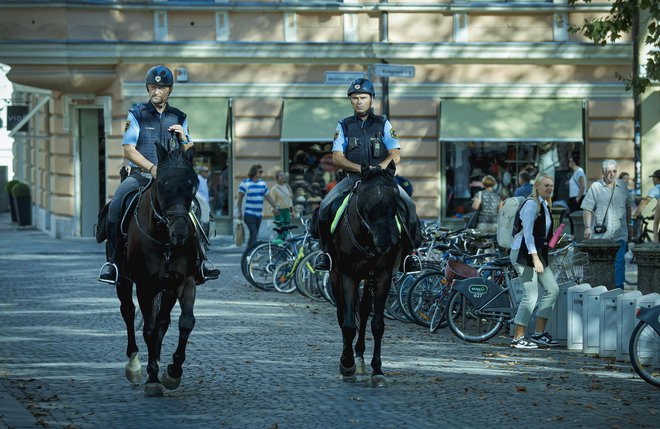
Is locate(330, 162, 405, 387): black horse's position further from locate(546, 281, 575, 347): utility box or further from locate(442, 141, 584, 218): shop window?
locate(442, 141, 584, 218): shop window

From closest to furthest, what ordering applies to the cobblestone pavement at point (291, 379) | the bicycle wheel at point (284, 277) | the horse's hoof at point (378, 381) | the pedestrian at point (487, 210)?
the cobblestone pavement at point (291, 379), the horse's hoof at point (378, 381), the bicycle wheel at point (284, 277), the pedestrian at point (487, 210)

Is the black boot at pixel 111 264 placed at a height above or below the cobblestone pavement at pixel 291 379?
above

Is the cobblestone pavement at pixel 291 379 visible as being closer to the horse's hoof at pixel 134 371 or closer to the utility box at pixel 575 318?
the horse's hoof at pixel 134 371

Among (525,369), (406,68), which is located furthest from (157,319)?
(406,68)

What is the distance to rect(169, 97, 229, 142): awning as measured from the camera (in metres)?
29.9

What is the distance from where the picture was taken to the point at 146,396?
402 inches

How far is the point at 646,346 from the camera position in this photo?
36.2 feet

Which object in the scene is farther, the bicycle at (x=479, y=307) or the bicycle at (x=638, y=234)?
the bicycle at (x=638, y=234)

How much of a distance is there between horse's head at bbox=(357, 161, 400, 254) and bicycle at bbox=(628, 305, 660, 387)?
6.94ft

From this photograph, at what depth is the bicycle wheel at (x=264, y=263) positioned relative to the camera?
20.0 meters

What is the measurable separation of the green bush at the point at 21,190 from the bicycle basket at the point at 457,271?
24959 millimetres

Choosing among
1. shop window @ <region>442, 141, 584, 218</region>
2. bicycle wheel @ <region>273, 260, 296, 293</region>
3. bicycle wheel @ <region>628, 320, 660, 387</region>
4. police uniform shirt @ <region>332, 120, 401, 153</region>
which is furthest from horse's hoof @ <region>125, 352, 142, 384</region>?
shop window @ <region>442, 141, 584, 218</region>

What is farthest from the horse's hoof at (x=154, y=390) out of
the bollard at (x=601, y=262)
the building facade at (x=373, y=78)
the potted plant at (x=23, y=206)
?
the potted plant at (x=23, y=206)

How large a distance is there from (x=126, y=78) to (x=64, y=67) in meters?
1.38
